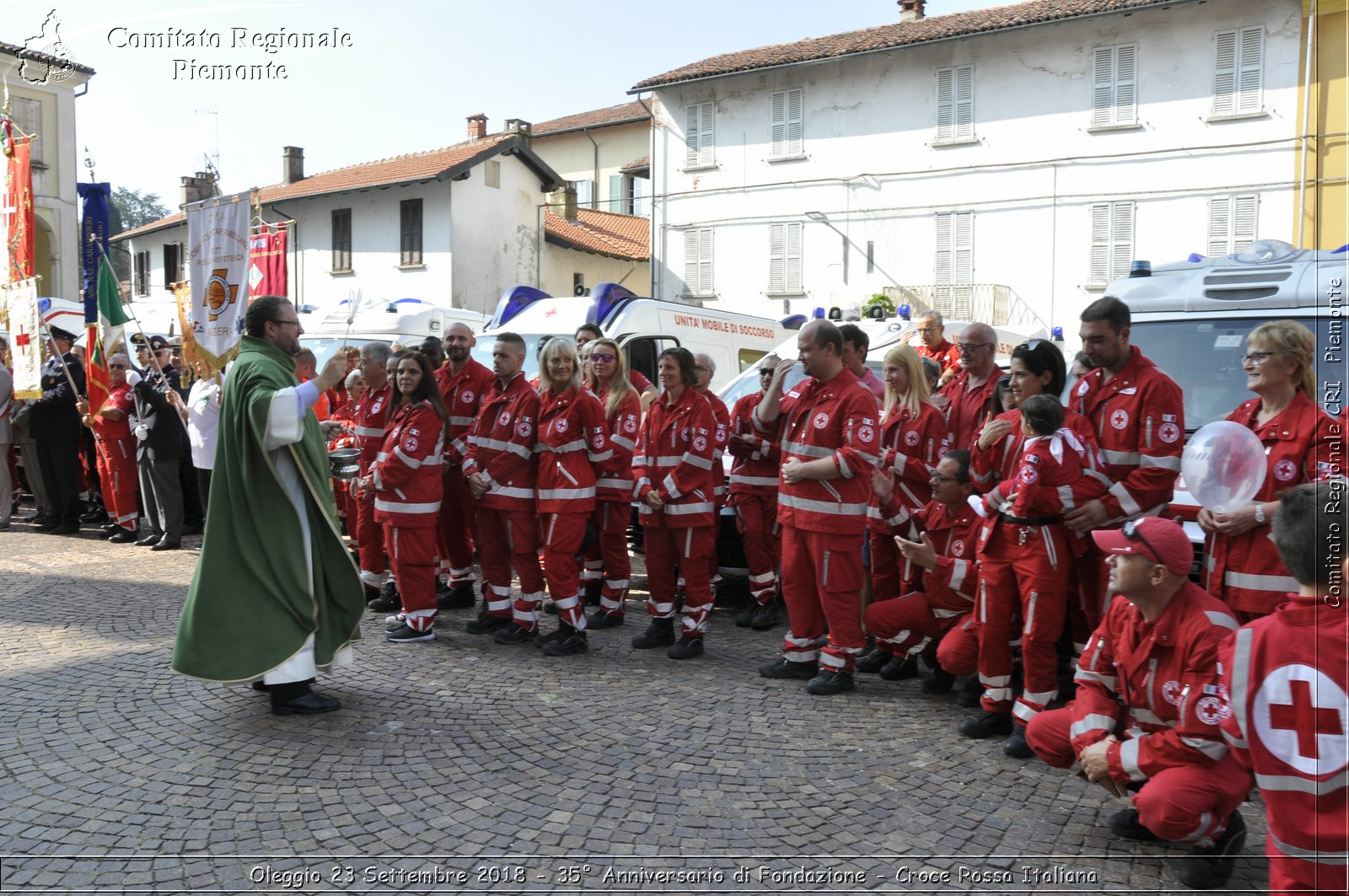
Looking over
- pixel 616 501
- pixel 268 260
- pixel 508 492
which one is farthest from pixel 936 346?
pixel 268 260

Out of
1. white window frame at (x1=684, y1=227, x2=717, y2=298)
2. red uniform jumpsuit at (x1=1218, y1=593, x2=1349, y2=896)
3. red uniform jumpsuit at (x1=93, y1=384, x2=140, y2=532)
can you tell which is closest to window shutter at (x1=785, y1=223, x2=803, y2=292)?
white window frame at (x1=684, y1=227, x2=717, y2=298)

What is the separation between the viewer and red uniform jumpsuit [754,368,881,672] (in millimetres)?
5980

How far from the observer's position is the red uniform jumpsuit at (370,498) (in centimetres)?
796

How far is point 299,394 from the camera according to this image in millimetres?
5340

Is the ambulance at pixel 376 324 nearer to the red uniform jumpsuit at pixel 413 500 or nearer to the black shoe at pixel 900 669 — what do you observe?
the red uniform jumpsuit at pixel 413 500

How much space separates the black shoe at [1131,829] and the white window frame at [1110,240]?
22.5 meters

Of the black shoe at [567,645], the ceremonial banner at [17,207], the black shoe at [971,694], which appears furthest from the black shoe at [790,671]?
the ceremonial banner at [17,207]

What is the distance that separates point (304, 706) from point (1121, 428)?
4577 millimetres

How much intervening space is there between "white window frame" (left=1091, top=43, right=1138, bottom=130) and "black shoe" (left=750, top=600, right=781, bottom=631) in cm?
2081

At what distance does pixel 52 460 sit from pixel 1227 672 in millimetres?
12871

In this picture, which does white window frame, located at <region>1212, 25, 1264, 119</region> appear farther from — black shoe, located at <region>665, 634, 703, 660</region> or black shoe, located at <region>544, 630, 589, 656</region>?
black shoe, located at <region>544, 630, 589, 656</region>

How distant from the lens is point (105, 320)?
10.7m

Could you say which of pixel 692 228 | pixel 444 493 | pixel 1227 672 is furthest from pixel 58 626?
pixel 692 228

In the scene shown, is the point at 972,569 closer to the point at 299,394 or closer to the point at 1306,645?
the point at 1306,645
